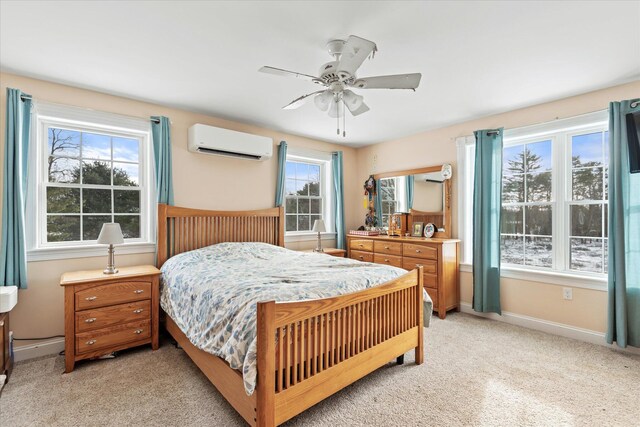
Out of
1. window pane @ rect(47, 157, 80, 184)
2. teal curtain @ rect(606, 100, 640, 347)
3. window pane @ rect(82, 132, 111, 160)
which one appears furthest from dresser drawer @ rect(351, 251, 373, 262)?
window pane @ rect(47, 157, 80, 184)

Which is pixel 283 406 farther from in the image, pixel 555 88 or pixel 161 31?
pixel 555 88

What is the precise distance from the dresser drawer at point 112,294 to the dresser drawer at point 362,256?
291cm

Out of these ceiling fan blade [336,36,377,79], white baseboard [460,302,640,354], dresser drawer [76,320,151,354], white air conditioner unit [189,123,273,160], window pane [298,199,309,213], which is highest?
ceiling fan blade [336,36,377,79]

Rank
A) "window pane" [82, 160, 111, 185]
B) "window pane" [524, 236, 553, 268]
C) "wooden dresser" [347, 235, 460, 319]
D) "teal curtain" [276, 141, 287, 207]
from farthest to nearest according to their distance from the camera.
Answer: "teal curtain" [276, 141, 287, 207]
"wooden dresser" [347, 235, 460, 319]
"window pane" [524, 236, 553, 268]
"window pane" [82, 160, 111, 185]

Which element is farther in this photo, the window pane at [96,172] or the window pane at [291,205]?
the window pane at [291,205]

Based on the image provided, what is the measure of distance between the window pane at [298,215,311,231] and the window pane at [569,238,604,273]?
3.37m

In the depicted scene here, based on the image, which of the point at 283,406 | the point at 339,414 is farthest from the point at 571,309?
the point at 283,406

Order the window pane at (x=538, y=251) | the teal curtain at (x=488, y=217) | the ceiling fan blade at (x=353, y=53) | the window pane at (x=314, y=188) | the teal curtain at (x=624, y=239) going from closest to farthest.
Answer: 1. the ceiling fan blade at (x=353, y=53)
2. the teal curtain at (x=624, y=239)
3. the window pane at (x=538, y=251)
4. the teal curtain at (x=488, y=217)
5. the window pane at (x=314, y=188)

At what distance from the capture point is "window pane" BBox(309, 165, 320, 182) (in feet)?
16.7

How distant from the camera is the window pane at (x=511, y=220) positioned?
146 inches

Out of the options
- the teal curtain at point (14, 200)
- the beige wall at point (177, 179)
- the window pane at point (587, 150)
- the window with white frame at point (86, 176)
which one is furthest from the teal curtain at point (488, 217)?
the teal curtain at point (14, 200)

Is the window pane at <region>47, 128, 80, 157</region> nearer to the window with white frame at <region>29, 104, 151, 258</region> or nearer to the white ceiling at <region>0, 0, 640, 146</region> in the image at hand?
the window with white frame at <region>29, 104, 151, 258</region>

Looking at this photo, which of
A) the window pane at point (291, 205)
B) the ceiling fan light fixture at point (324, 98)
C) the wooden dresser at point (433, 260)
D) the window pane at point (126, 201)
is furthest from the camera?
the window pane at point (291, 205)

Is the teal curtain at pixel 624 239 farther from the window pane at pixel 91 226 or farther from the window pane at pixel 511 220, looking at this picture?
the window pane at pixel 91 226
